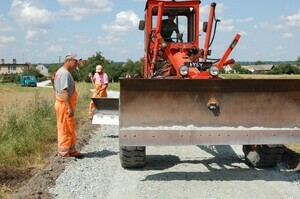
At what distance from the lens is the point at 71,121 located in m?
6.96

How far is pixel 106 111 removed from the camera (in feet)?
27.2

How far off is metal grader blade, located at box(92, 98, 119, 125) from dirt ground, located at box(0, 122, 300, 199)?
1212mm

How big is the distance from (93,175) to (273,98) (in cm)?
287

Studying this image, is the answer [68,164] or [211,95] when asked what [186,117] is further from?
[68,164]

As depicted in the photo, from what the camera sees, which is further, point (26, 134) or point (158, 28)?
point (26, 134)

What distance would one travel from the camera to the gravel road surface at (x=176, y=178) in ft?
16.7

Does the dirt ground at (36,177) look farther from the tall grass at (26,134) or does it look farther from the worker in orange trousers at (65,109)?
the tall grass at (26,134)

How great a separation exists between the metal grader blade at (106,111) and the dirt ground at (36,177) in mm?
1212

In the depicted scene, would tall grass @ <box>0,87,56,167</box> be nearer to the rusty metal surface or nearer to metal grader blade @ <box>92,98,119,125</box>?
metal grader blade @ <box>92,98,119,125</box>

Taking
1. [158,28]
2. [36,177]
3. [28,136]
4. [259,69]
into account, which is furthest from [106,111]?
[259,69]

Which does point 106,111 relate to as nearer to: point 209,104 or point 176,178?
point 176,178

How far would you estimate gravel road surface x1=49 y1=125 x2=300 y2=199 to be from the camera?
5094 millimetres

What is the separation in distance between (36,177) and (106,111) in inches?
114

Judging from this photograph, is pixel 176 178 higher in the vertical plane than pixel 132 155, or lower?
lower
